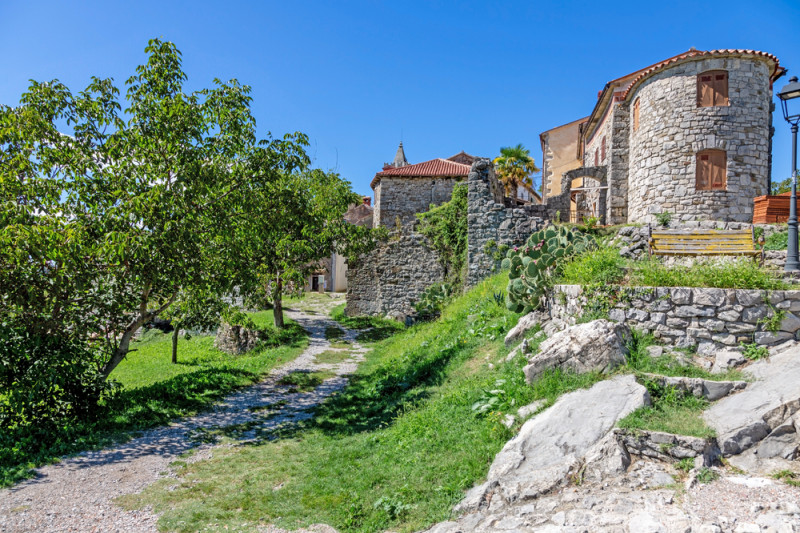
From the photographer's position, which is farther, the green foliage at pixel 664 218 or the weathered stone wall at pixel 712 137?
the green foliage at pixel 664 218

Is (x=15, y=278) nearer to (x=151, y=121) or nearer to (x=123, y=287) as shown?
(x=123, y=287)

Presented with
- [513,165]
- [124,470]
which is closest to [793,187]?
[124,470]

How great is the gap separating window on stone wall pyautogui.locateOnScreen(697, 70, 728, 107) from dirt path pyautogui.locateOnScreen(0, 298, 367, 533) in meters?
15.5

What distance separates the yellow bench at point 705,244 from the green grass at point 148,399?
406 inches

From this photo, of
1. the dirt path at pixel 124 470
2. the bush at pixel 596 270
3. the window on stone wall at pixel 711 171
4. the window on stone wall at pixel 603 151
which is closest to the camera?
the dirt path at pixel 124 470

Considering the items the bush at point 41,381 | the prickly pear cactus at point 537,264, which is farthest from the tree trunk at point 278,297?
the prickly pear cactus at point 537,264

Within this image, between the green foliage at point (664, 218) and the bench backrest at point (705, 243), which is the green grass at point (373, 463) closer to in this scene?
the bench backrest at point (705, 243)

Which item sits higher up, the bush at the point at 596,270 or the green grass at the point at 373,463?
the bush at the point at 596,270

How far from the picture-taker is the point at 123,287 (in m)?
9.44

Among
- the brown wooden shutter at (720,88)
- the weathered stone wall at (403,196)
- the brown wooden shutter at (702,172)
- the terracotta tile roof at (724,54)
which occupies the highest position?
the terracotta tile roof at (724,54)

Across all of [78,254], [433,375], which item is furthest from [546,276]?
[78,254]

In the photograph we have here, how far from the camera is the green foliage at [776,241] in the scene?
38.9 ft

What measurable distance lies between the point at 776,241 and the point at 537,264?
7541 mm

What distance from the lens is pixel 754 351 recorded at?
6.25 metres
